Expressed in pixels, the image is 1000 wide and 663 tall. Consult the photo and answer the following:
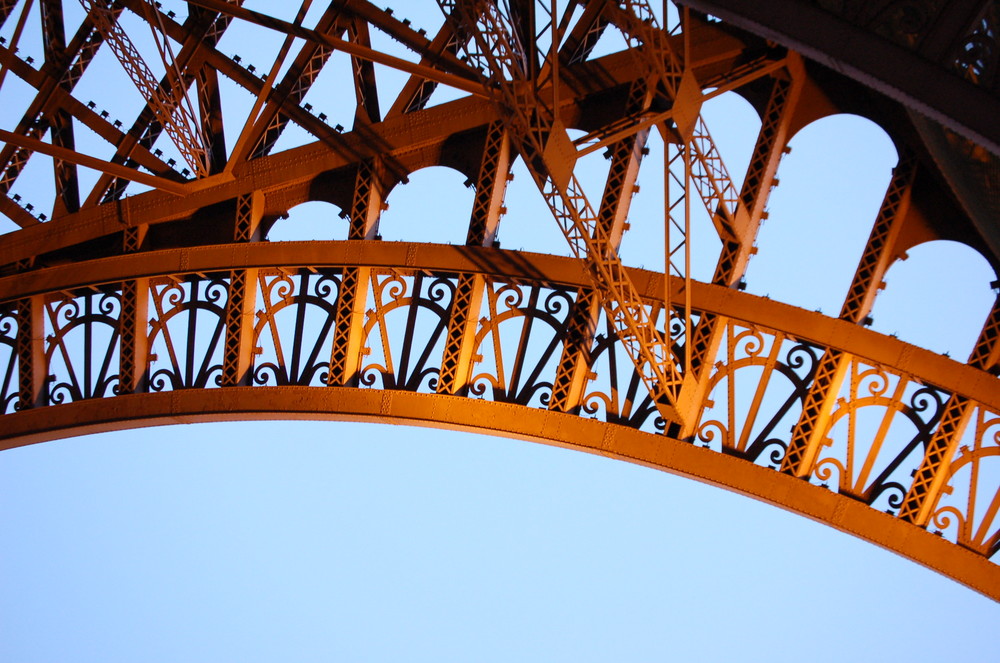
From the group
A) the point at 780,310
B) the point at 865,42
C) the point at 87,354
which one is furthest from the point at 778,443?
the point at 87,354

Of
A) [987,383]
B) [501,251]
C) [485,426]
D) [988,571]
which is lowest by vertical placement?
[988,571]

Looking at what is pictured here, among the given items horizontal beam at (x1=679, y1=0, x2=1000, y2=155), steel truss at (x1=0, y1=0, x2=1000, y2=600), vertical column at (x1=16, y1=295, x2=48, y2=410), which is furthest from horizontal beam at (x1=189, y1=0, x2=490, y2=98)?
horizontal beam at (x1=679, y1=0, x2=1000, y2=155)

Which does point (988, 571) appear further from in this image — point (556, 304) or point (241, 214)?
point (241, 214)

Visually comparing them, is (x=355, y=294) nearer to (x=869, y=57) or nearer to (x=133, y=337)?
(x=133, y=337)

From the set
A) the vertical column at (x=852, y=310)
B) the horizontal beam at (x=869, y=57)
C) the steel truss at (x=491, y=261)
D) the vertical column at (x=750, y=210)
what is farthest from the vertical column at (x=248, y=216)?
the horizontal beam at (x=869, y=57)

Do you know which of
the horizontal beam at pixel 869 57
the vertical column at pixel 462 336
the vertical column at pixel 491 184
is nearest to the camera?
the horizontal beam at pixel 869 57

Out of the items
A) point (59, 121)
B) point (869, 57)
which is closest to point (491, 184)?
point (59, 121)

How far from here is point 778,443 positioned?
14.0 metres

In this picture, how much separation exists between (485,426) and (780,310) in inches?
150

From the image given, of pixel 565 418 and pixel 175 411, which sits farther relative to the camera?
pixel 175 411

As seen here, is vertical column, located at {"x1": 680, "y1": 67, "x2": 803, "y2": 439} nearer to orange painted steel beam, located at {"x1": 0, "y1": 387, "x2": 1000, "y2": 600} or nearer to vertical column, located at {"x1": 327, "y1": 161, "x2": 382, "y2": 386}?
orange painted steel beam, located at {"x1": 0, "y1": 387, "x2": 1000, "y2": 600}

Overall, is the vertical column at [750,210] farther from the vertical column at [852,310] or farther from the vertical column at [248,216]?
the vertical column at [248,216]

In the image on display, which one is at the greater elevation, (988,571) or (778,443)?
(778,443)

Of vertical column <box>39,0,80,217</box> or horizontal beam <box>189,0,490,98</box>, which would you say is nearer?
horizontal beam <box>189,0,490,98</box>
